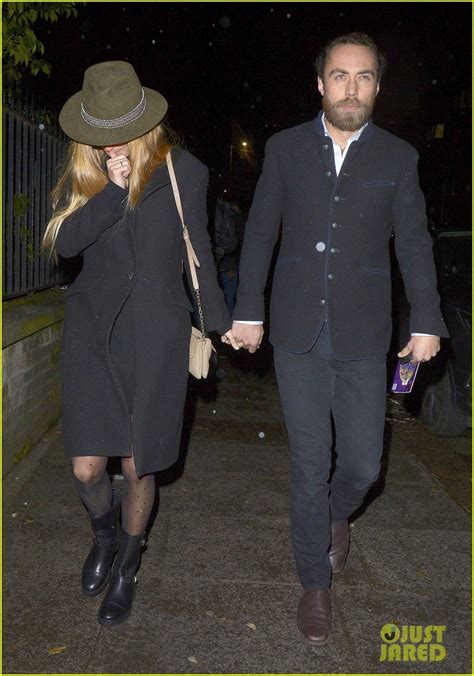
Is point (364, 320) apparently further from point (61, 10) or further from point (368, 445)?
point (61, 10)

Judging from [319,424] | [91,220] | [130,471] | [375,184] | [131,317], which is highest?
[375,184]

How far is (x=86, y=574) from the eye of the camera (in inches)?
143

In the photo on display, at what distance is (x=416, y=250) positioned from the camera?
3.45 m

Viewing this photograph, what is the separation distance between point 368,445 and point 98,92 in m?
1.92

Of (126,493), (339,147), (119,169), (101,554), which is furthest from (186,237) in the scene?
(101,554)

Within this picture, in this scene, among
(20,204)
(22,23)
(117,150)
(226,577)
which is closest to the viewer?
(117,150)

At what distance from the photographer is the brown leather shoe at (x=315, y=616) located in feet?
10.8

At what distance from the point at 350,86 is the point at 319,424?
148cm

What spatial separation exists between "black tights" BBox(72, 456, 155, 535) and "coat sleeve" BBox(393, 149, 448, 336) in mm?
1402

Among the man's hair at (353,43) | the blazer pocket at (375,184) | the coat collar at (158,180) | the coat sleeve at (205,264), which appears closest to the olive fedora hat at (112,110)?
the coat collar at (158,180)

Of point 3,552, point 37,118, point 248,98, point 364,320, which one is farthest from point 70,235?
point 248,98

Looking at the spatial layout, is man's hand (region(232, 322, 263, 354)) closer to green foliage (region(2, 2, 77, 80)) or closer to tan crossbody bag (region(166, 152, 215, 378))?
tan crossbody bag (region(166, 152, 215, 378))

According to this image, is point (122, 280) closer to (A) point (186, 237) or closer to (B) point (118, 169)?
(A) point (186, 237)

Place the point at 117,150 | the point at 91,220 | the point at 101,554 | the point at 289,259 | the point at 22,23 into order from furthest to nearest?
the point at 22,23, the point at 101,554, the point at 289,259, the point at 117,150, the point at 91,220
